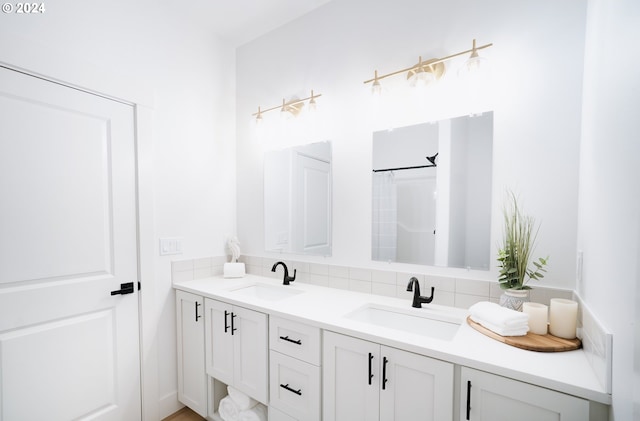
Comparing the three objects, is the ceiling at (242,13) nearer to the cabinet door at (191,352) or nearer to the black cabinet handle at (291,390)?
the cabinet door at (191,352)

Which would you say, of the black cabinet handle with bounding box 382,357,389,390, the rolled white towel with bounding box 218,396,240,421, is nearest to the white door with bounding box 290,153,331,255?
the black cabinet handle with bounding box 382,357,389,390

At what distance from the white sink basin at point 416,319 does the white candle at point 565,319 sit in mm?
350

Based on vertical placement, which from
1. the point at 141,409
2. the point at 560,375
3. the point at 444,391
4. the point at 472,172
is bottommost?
the point at 141,409

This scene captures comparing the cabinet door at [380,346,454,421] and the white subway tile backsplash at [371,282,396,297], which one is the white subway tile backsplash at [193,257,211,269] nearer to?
the white subway tile backsplash at [371,282,396,297]

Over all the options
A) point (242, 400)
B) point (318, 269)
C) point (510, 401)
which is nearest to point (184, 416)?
point (242, 400)

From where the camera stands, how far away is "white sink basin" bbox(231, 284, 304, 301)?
77.1 inches

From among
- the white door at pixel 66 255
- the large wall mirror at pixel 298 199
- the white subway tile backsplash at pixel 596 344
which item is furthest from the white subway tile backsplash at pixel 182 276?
the white subway tile backsplash at pixel 596 344

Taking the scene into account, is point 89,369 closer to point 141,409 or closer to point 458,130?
point 141,409

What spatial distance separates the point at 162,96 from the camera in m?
2.01

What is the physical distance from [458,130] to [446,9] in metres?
0.66

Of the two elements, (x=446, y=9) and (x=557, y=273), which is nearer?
(x=557, y=273)

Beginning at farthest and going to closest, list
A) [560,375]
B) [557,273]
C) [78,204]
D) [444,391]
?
[78,204] < [557,273] < [444,391] < [560,375]

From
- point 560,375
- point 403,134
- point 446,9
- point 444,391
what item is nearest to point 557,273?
point 560,375

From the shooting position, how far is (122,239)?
178 cm
